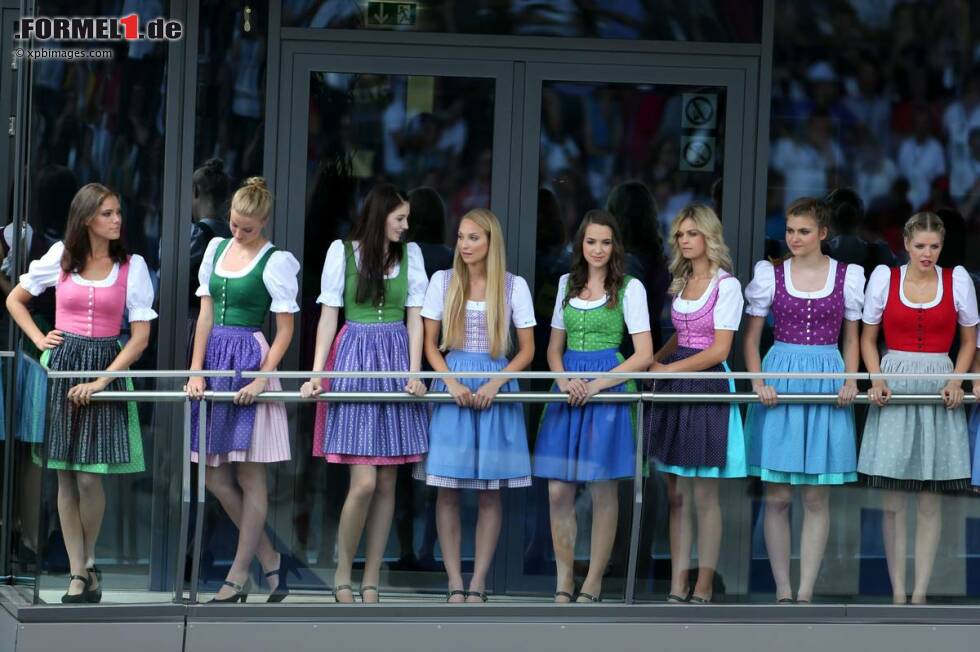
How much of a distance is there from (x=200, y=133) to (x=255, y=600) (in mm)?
2698

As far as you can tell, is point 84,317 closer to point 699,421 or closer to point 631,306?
point 631,306

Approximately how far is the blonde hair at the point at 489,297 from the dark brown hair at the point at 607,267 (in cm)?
37

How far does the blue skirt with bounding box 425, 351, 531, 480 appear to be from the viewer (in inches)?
297

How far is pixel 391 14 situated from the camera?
8.98m

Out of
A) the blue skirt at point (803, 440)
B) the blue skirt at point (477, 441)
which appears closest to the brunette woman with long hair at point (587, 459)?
the blue skirt at point (477, 441)

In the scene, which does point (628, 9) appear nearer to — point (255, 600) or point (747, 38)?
point (747, 38)

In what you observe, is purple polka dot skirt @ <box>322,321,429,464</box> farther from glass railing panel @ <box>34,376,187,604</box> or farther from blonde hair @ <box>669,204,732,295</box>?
blonde hair @ <box>669,204,732,295</box>

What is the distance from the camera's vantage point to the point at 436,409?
7535 millimetres

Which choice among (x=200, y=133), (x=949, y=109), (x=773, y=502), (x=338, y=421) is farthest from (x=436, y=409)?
(x=949, y=109)

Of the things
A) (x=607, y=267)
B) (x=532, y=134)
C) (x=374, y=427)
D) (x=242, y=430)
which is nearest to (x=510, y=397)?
(x=374, y=427)

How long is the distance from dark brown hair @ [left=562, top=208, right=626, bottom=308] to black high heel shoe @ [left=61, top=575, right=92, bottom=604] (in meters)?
2.67

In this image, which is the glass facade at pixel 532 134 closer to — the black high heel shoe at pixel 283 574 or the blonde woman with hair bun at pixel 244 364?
the blonde woman with hair bun at pixel 244 364

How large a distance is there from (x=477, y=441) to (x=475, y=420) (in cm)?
10

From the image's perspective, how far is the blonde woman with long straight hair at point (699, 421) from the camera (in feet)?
24.8
